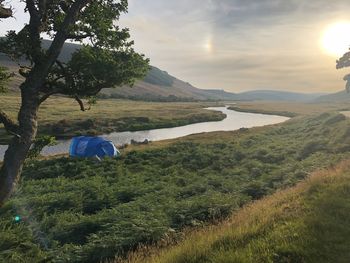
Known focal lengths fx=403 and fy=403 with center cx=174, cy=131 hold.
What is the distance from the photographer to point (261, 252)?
1020 centimetres

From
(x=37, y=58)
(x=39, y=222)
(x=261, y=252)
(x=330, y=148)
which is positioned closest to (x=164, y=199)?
(x=39, y=222)

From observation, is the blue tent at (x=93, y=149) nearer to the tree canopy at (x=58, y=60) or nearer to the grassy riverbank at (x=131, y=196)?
the grassy riverbank at (x=131, y=196)

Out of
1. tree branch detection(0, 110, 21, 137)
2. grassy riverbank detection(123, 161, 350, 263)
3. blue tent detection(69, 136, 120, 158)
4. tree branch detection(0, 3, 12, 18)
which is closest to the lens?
grassy riverbank detection(123, 161, 350, 263)

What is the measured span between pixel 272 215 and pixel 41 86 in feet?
34.4

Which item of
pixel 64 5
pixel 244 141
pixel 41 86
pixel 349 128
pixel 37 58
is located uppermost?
pixel 64 5

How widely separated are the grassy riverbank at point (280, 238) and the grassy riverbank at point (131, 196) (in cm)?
321

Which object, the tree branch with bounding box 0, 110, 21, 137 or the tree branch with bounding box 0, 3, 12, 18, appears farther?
the tree branch with bounding box 0, 110, 21, 137

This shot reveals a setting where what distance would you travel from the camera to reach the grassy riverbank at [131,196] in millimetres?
15516

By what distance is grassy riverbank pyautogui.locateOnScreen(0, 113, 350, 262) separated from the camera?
50.9ft

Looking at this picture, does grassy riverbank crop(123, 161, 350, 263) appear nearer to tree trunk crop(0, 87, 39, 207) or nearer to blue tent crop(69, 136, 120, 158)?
tree trunk crop(0, 87, 39, 207)

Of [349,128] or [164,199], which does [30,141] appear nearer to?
[164,199]

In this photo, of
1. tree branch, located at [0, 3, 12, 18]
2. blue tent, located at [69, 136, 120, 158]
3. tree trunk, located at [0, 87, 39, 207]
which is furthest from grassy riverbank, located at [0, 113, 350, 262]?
tree branch, located at [0, 3, 12, 18]

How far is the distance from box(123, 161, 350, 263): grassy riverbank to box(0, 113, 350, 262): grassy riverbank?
3213mm

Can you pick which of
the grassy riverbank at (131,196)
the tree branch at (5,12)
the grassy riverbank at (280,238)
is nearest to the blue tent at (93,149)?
the grassy riverbank at (131,196)
